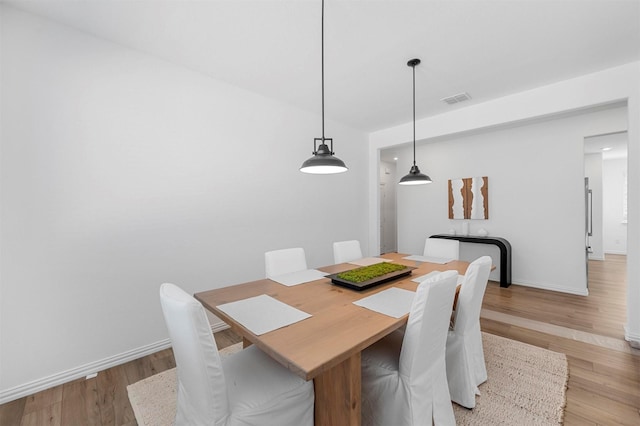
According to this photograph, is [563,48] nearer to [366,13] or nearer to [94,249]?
[366,13]

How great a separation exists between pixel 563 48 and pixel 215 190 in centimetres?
343

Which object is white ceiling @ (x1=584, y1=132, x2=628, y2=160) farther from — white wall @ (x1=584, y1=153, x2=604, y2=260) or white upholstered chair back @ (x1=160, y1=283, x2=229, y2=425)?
white upholstered chair back @ (x1=160, y1=283, x2=229, y2=425)

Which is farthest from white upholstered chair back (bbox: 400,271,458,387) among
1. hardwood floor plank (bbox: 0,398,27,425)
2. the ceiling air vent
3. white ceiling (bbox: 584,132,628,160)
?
white ceiling (bbox: 584,132,628,160)

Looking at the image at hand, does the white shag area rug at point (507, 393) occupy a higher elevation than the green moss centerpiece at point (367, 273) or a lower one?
lower

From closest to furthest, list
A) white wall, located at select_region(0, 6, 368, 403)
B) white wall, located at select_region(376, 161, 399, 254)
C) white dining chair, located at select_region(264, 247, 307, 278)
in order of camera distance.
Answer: white wall, located at select_region(0, 6, 368, 403), white dining chair, located at select_region(264, 247, 307, 278), white wall, located at select_region(376, 161, 399, 254)

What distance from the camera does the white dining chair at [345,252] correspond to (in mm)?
2848

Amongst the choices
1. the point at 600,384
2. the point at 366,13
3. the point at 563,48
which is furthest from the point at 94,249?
the point at 563,48

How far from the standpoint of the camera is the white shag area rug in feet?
5.36

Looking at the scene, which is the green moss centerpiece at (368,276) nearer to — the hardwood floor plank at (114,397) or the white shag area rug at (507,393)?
the white shag area rug at (507,393)

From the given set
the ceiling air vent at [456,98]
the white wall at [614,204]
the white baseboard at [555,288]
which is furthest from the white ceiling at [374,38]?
the white wall at [614,204]

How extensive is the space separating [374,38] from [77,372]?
3479mm

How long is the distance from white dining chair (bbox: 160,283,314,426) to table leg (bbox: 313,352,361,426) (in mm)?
60

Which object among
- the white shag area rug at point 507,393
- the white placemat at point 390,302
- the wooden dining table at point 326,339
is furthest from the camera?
the white shag area rug at point 507,393

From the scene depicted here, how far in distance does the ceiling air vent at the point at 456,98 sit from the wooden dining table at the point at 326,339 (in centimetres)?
277
